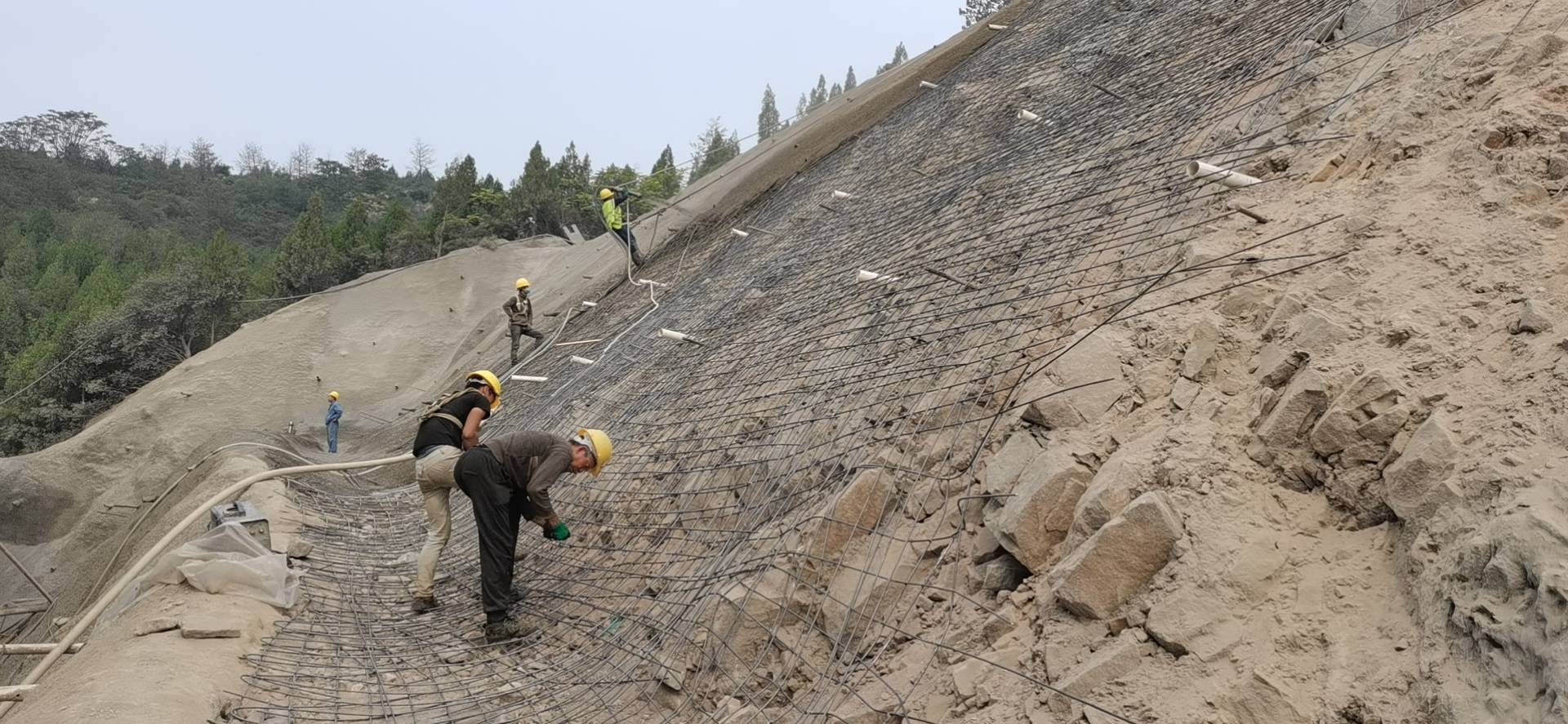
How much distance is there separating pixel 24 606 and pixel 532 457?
A: 8.12 meters

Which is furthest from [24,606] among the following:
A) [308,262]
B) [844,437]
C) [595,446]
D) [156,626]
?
[308,262]

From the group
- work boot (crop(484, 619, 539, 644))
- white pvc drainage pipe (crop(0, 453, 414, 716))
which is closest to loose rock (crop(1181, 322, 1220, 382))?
work boot (crop(484, 619, 539, 644))

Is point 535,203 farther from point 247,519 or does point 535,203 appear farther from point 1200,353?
point 1200,353

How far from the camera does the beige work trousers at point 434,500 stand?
522 centimetres

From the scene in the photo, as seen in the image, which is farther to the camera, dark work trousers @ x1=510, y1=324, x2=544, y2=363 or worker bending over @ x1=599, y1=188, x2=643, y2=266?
dark work trousers @ x1=510, y1=324, x2=544, y2=363

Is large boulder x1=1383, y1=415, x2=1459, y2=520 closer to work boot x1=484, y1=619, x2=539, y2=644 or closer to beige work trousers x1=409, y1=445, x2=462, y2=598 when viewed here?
work boot x1=484, y1=619, x2=539, y2=644

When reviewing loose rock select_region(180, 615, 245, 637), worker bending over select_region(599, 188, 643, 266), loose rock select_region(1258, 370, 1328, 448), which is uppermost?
worker bending over select_region(599, 188, 643, 266)

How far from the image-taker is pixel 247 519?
588 cm

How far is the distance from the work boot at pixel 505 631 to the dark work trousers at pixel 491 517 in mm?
37

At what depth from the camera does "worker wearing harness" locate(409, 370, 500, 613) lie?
5234 mm

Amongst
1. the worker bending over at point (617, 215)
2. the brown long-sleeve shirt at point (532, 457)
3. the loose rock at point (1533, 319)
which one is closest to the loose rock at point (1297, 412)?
the loose rock at point (1533, 319)

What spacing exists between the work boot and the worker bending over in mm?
6343

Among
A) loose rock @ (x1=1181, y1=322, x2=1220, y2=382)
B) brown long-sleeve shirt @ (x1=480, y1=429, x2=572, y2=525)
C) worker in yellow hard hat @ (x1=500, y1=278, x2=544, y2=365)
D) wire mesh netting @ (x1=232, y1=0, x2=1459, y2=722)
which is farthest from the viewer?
worker in yellow hard hat @ (x1=500, y1=278, x2=544, y2=365)

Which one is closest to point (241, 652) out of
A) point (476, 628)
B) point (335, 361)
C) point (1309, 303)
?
point (476, 628)
